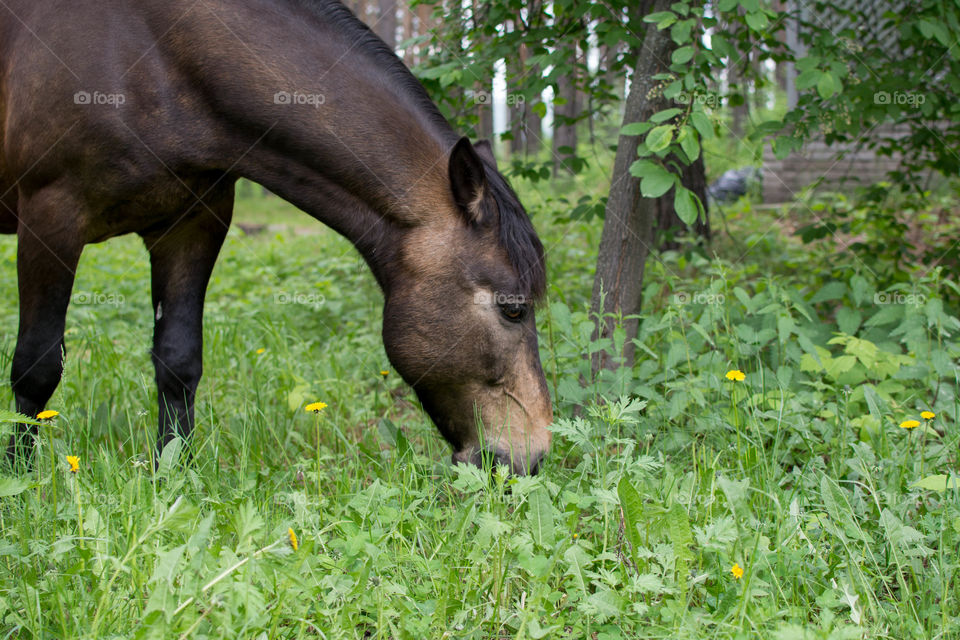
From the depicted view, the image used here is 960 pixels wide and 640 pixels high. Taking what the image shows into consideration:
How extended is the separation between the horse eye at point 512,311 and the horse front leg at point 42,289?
165 centimetres

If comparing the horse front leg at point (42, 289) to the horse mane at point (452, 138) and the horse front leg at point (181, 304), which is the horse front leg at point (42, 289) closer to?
the horse front leg at point (181, 304)

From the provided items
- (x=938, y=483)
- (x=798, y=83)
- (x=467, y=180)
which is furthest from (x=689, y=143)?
(x=938, y=483)

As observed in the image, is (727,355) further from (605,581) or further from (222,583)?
(222,583)

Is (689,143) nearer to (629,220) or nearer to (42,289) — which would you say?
(629,220)

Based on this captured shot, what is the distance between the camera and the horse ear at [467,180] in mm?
2699

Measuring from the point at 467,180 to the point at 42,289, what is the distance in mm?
1721

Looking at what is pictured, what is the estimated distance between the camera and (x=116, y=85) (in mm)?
2832

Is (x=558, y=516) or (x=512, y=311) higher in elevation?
(x=512, y=311)

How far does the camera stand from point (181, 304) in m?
3.46

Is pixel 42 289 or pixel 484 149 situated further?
pixel 484 149

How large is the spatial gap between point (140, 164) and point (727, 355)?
265 centimetres

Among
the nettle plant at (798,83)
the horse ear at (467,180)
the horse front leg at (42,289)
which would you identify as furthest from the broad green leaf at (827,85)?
the horse front leg at (42,289)

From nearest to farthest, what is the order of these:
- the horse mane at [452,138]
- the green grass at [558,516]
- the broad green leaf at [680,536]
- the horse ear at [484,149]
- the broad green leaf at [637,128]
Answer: the green grass at [558,516] → the broad green leaf at [680,536] → the horse mane at [452,138] → the broad green leaf at [637,128] → the horse ear at [484,149]

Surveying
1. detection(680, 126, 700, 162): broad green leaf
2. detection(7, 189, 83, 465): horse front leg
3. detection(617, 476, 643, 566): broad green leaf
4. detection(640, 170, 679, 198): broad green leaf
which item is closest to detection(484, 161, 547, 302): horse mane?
detection(640, 170, 679, 198): broad green leaf
